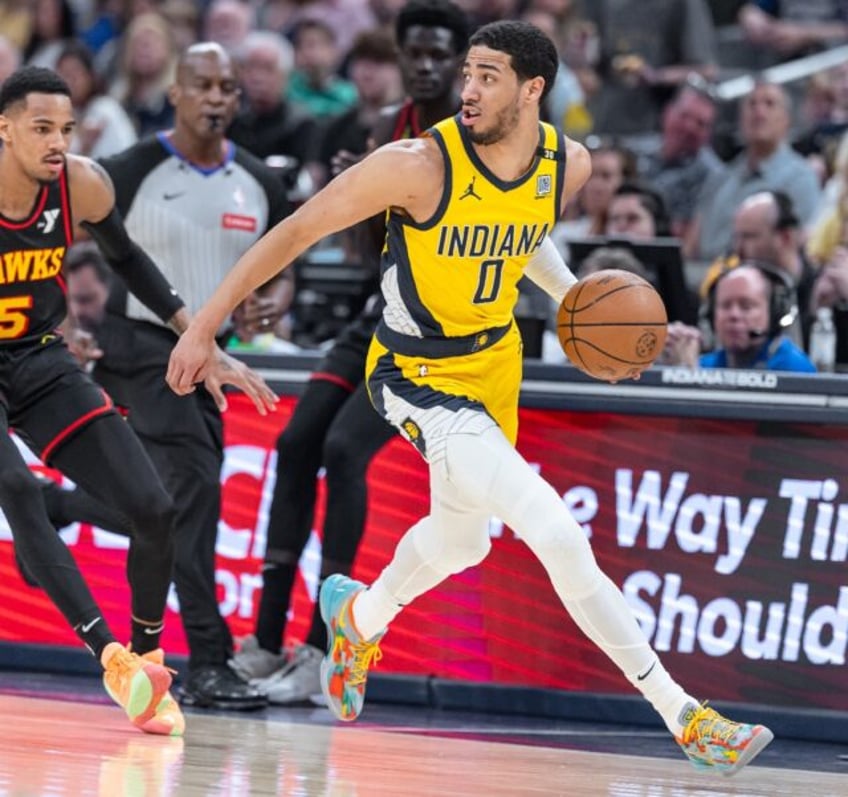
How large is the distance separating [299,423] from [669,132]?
17.1 ft

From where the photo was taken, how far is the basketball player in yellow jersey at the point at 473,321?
622cm

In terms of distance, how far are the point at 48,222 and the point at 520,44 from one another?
6.09ft

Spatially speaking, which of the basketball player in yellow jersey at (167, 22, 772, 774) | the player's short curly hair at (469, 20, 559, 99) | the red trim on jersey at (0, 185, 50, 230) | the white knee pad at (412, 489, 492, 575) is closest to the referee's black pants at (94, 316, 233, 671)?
the red trim on jersey at (0, 185, 50, 230)

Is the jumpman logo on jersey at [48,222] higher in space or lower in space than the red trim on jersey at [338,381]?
higher

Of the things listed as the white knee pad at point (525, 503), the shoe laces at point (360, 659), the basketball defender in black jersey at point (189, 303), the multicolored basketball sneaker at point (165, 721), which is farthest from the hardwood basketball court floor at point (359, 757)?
the white knee pad at point (525, 503)

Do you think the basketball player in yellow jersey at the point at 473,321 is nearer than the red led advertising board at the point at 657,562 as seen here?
Yes

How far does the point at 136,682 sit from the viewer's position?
22.0ft

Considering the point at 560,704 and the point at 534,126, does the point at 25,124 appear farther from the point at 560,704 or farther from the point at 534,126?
the point at 560,704

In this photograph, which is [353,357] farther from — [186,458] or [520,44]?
[520,44]

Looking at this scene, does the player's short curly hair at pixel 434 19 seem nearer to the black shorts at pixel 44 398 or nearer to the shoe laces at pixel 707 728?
the black shorts at pixel 44 398

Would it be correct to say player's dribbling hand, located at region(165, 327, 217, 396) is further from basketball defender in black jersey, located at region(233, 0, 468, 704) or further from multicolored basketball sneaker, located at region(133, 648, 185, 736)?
basketball defender in black jersey, located at region(233, 0, 468, 704)

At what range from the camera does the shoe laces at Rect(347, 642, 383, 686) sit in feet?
23.1

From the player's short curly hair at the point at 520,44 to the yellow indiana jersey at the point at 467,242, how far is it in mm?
257

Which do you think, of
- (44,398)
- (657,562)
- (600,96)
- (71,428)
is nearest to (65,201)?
(44,398)
